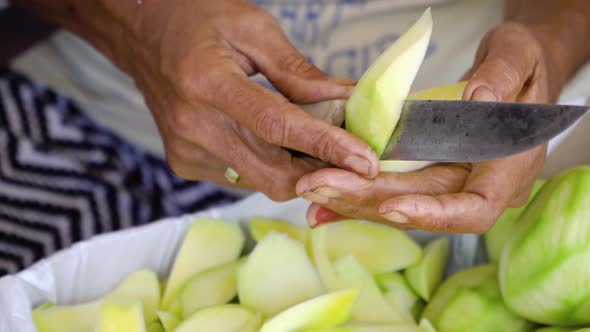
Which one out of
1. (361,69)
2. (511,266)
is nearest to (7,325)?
(511,266)

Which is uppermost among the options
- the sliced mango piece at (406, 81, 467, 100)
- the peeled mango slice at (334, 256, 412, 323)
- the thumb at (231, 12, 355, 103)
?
the thumb at (231, 12, 355, 103)

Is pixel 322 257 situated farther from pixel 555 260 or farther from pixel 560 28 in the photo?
pixel 560 28

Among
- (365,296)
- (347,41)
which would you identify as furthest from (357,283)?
(347,41)

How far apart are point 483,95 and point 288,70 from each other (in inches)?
6.0

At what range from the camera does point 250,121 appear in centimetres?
45

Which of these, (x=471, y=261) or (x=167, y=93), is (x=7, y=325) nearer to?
(x=167, y=93)

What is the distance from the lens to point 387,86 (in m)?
0.40

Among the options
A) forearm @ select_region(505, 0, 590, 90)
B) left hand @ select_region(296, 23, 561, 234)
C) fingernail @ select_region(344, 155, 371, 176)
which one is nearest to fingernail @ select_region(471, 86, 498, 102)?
left hand @ select_region(296, 23, 561, 234)

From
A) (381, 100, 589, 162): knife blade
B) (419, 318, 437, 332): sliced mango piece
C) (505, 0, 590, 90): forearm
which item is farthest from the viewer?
(505, 0, 590, 90): forearm

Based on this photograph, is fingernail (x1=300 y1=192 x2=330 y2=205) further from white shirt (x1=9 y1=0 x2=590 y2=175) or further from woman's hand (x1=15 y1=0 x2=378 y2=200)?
white shirt (x1=9 y1=0 x2=590 y2=175)

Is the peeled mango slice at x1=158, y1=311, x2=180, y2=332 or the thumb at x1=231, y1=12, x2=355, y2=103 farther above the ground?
the thumb at x1=231, y1=12, x2=355, y2=103

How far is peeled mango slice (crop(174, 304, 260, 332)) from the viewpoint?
479mm

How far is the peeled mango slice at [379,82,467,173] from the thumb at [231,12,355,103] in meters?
0.06

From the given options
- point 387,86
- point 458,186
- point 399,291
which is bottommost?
point 399,291
